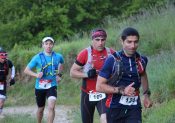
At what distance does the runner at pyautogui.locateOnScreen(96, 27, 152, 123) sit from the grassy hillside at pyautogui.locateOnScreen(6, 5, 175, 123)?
166 cm

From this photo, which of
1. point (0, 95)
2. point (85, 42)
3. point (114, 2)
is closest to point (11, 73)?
point (0, 95)

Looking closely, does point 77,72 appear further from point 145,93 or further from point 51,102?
point 51,102

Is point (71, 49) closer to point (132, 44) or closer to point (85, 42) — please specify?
point (85, 42)

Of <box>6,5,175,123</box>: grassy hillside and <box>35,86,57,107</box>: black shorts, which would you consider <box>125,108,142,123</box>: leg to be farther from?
<box>35,86,57,107</box>: black shorts

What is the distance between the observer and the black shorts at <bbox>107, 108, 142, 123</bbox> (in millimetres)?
7023

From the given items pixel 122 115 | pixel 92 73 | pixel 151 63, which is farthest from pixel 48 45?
pixel 122 115

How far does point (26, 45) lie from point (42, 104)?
20.1 meters

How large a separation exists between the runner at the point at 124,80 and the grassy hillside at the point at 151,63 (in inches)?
65.4

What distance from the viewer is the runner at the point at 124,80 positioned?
6816mm

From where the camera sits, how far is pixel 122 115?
703cm

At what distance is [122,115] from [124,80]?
50cm

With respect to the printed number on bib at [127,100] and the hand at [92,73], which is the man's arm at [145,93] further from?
the hand at [92,73]

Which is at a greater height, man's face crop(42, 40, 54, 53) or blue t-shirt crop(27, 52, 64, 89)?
man's face crop(42, 40, 54, 53)

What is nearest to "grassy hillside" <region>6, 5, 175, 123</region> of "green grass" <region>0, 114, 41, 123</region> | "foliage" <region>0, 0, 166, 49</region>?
"green grass" <region>0, 114, 41, 123</region>
